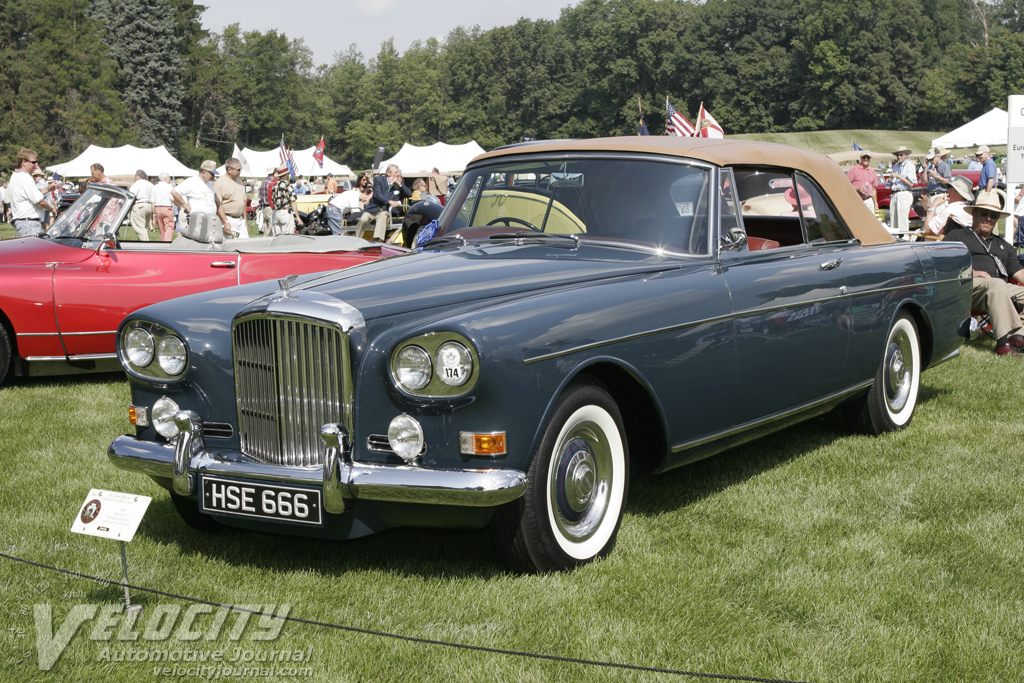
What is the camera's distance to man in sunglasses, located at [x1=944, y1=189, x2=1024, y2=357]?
867cm

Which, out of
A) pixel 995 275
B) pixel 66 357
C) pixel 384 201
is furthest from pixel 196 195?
pixel 995 275

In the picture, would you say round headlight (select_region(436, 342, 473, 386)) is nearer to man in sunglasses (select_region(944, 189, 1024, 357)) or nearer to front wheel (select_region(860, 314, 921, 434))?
front wheel (select_region(860, 314, 921, 434))

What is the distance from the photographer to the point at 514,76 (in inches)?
4574

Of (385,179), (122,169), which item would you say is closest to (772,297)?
(385,179)

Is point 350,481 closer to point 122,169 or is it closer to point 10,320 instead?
point 10,320

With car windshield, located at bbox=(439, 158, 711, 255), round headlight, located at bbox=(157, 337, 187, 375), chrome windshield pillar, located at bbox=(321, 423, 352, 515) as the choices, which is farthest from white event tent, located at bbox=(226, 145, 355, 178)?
chrome windshield pillar, located at bbox=(321, 423, 352, 515)

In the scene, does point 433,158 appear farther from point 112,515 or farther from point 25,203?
point 112,515

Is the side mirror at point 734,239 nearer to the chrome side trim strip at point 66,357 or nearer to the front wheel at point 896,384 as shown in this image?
the front wheel at point 896,384

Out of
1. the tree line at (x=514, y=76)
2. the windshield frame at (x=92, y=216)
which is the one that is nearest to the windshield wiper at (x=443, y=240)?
the windshield frame at (x=92, y=216)

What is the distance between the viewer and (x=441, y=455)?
11.2ft

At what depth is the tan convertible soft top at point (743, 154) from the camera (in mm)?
4820

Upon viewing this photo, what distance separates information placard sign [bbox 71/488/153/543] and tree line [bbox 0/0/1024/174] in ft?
235

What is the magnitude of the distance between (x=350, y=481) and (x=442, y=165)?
38.4 meters

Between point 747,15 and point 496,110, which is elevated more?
point 747,15
